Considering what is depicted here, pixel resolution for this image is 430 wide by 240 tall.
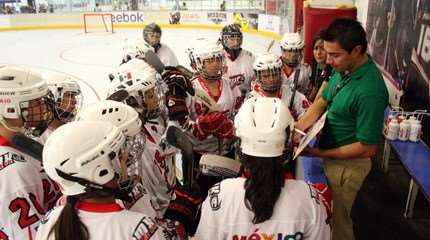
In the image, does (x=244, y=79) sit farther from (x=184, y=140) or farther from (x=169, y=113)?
(x=184, y=140)

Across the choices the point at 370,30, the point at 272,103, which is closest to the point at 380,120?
the point at 272,103

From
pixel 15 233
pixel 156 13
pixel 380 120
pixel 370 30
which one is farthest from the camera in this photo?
pixel 156 13

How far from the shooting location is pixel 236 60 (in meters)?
4.50

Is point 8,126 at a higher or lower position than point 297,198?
higher

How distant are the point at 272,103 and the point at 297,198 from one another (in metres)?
0.39

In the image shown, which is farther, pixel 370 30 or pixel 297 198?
pixel 370 30

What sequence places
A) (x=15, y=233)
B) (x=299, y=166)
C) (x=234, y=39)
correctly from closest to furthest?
1. (x=15, y=233)
2. (x=299, y=166)
3. (x=234, y=39)

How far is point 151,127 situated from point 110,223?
1.09m

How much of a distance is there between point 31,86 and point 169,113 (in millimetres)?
887

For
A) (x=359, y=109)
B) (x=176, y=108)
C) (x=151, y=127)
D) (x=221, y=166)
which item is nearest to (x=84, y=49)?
(x=176, y=108)

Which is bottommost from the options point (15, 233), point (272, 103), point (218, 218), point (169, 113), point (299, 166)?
point (299, 166)

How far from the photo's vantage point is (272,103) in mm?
1562

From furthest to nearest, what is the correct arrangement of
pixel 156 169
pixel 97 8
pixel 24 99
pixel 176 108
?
pixel 97 8 → pixel 176 108 → pixel 156 169 → pixel 24 99

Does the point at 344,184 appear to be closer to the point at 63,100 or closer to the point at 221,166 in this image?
the point at 221,166
